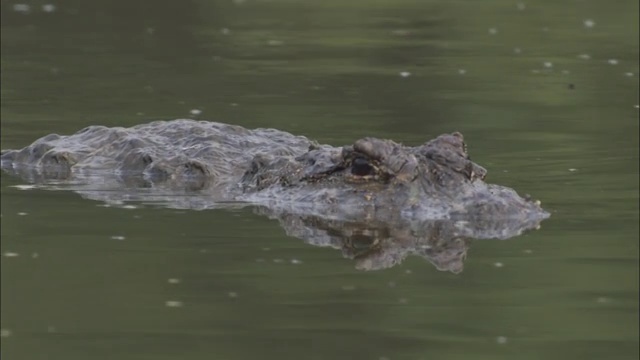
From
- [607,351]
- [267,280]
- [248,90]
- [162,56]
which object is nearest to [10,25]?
[162,56]

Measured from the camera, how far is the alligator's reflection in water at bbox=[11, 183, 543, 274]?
12.3m

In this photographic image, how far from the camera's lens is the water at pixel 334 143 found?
1031 cm

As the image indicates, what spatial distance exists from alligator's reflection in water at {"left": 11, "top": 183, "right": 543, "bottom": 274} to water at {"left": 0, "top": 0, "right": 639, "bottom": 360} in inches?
5.6

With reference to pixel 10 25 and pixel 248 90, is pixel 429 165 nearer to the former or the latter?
pixel 248 90

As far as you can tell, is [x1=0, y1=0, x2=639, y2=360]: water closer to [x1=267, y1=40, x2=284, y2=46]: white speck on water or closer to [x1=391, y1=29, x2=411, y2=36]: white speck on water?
[x1=267, y1=40, x2=284, y2=46]: white speck on water

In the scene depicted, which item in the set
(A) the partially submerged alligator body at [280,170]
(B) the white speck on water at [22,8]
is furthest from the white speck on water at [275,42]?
(A) the partially submerged alligator body at [280,170]

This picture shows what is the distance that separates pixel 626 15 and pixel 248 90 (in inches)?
426

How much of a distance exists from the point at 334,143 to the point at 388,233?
4.64 metres

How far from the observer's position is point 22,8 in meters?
30.9

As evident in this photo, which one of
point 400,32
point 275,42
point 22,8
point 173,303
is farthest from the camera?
point 22,8

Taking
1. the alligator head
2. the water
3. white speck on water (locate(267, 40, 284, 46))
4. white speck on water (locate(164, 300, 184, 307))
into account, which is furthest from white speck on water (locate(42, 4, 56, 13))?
white speck on water (locate(164, 300, 184, 307))

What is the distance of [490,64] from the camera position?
24344 millimetres

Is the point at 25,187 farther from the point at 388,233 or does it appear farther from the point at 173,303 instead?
the point at 173,303

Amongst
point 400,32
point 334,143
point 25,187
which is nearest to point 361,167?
point 25,187
